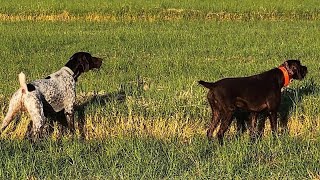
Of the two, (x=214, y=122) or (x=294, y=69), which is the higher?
(x=294, y=69)

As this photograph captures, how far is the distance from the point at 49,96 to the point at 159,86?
3.19 metres

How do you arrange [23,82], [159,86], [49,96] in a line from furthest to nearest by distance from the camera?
[159,86] < [49,96] < [23,82]

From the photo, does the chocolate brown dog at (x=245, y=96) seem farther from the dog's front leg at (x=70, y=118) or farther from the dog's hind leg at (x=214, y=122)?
the dog's front leg at (x=70, y=118)

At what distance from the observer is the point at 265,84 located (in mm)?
7703

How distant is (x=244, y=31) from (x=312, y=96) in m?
11.7

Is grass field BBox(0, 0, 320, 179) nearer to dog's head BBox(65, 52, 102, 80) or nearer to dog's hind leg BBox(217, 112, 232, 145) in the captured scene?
dog's hind leg BBox(217, 112, 232, 145)

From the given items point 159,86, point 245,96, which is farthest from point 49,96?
point 159,86

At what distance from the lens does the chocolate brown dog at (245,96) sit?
7402 millimetres

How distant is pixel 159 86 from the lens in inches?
422

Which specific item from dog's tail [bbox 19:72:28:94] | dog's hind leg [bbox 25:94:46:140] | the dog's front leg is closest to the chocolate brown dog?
the dog's front leg

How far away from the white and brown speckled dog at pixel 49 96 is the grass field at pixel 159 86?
0.38 metres

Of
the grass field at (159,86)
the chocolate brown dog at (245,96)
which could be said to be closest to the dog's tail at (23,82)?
the grass field at (159,86)

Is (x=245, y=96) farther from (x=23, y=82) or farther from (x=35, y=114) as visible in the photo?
(x=23, y=82)

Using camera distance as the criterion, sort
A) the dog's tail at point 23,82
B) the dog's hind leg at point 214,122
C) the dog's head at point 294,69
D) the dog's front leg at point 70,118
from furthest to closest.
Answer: the dog's front leg at point 70,118 → the dog's head at point 294,69 → the dog's hind leg at point 214,122 → the dog's tail at point 23,82
